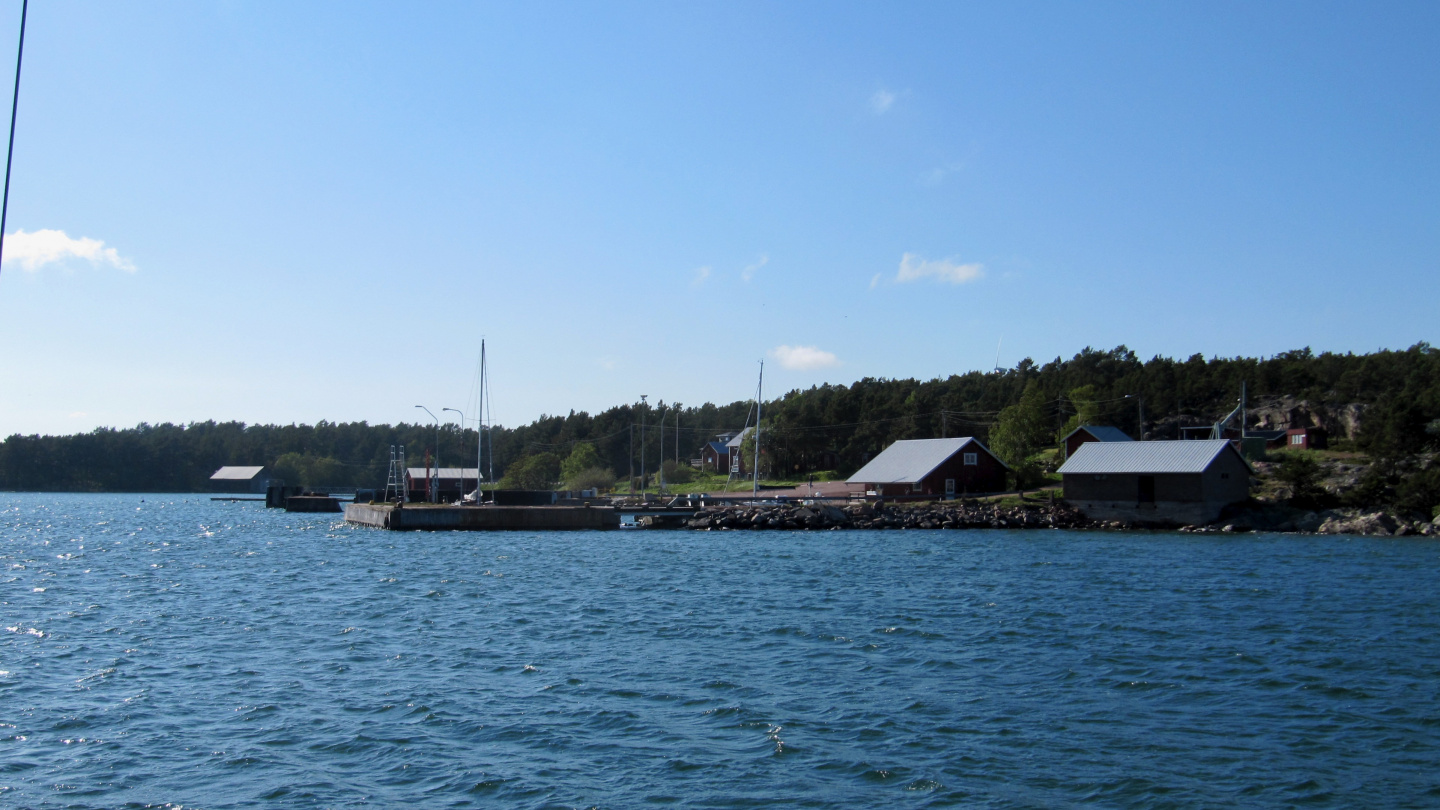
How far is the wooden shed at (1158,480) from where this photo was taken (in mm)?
56344

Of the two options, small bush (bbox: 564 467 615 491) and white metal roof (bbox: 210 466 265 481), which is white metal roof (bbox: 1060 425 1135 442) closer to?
small bush (bbox: 564 467 615 491)

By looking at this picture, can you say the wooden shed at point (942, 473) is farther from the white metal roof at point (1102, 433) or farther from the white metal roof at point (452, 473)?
the white metal roof at point (452, 473)

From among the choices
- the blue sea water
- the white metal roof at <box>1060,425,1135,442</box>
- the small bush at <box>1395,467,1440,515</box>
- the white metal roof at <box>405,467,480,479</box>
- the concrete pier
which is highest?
the white metal roof at <box>1060,425,1135,442</box>

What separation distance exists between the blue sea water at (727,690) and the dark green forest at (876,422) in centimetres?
4351

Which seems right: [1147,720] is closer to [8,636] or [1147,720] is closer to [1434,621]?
[1434,621]

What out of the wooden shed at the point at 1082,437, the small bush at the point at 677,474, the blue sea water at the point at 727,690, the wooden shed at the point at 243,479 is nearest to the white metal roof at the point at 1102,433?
the wooden shed at the point at 1082,437

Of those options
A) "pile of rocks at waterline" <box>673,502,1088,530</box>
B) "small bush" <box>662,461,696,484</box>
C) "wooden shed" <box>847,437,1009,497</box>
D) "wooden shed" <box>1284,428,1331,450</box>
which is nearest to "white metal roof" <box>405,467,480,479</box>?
"small bush" <box>662,461,696,484</box>

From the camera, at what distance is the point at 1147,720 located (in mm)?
14641

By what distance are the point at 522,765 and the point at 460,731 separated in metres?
1.90

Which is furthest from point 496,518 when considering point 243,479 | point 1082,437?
point 243,479

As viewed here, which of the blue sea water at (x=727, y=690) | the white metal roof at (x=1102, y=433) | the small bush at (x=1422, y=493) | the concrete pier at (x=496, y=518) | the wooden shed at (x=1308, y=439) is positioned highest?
the white metal roof at (x=1102, y=433)

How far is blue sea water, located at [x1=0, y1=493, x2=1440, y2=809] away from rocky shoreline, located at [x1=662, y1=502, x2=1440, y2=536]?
2147 centimetres

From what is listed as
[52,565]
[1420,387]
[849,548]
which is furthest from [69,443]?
[1420,387]

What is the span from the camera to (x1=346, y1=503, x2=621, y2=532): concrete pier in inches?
2398
